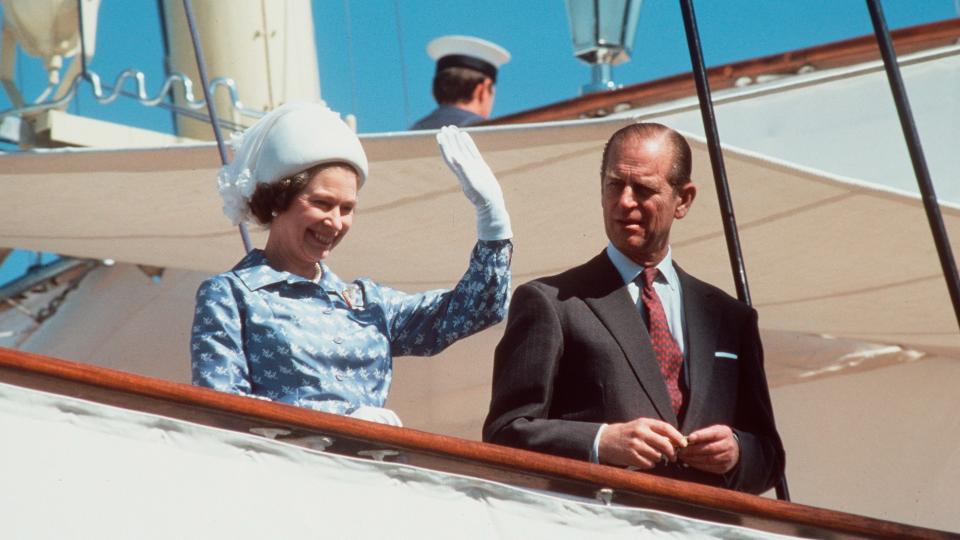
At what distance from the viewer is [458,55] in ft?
19.9

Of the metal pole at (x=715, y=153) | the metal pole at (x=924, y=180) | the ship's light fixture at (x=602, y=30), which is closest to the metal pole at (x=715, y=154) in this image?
the metal pole at (x=715, y=153)

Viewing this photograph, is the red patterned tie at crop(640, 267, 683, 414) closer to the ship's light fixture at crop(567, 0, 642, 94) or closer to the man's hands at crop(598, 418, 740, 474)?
the man's hands at crop(598, 418, 740, 474)

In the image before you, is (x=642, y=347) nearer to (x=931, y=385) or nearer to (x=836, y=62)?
(x=836, y=62)

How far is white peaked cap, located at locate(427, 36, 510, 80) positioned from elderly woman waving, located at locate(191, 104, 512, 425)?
11.1ft

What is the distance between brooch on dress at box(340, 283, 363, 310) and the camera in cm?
260

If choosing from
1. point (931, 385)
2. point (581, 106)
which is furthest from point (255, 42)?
point (931, 385)

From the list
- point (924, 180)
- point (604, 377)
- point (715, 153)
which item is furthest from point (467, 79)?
point (604, 377)

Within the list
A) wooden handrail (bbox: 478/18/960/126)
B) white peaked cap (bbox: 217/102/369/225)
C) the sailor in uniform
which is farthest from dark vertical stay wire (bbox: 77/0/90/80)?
white peaked cap (bbox: 217/102/369/225)

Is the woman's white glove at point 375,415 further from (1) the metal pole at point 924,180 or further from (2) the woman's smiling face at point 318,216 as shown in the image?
(1) the metal pole at point 924,180

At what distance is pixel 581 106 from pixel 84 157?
1.39m

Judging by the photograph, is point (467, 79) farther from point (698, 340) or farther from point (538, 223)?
point (698, 340)

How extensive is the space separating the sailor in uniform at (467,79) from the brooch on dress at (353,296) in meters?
3.14

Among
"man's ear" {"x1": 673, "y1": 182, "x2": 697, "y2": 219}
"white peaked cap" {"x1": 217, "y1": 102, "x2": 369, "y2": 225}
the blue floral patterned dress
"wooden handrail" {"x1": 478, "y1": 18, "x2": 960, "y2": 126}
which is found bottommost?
the blue floral patterned dress

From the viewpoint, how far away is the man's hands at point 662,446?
7.85 feet
